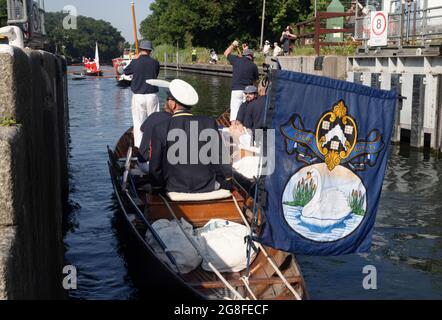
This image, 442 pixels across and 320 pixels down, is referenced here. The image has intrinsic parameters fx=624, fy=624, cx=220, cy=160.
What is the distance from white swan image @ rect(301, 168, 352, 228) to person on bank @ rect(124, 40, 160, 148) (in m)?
6.93

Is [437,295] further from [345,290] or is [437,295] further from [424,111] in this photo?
[424,111]

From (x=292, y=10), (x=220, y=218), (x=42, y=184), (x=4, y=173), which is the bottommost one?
(x=220, y=218)

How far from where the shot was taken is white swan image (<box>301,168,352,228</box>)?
5.50 meters

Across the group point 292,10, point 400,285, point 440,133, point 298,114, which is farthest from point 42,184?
point 292,10

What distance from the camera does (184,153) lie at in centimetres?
758

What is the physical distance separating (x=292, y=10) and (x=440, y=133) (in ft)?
136

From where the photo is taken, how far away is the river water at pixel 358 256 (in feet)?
26.7

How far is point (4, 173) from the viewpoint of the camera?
3168 millimetres

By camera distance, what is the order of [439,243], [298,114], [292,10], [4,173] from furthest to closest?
[292,10], [439,243], [298,114], [4,173]

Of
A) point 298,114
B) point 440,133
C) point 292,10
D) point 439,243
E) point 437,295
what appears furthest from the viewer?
point 292,10

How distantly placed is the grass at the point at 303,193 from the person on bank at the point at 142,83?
6.93 metres

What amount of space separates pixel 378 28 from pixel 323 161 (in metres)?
14.9

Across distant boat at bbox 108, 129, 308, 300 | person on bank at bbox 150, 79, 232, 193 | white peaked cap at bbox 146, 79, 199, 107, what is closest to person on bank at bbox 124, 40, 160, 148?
distant boat at bbox 108, 129, 308, 300

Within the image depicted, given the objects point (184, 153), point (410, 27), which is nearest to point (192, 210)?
point (184, 153)
